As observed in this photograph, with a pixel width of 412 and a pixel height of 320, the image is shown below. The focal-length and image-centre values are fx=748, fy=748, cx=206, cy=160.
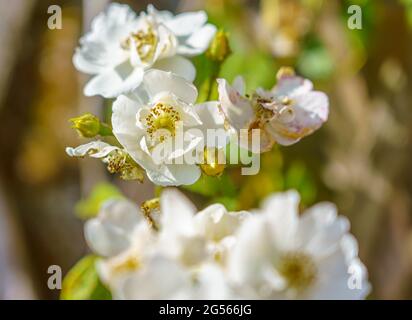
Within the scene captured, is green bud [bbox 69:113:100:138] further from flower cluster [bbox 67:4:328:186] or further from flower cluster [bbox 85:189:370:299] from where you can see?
flower cluster [bbox 85:189:370:299]

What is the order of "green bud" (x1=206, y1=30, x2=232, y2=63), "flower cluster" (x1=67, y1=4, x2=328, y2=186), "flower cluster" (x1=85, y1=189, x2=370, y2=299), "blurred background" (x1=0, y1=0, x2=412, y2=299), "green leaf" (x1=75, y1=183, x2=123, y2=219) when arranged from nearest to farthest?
"flower cluster" (x1=85, y1=189, x2=370, y2=299)
"flower cluster" (x1=67, y1=4, x2=328, y2=186)
"green bud" (x1=206, y1=30, x2=232, y2=63)
"green leaf" (x1=75, y1=183, x2=123, y2=219)
"blurred background" (x1=0, y1=0, x2=412, y2=299)

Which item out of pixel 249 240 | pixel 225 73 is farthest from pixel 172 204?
pixel 225 73

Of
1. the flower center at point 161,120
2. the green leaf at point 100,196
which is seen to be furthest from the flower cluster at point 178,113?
the green leaf at point 100,196

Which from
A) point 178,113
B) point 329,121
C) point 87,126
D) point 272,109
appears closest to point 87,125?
point 87,126

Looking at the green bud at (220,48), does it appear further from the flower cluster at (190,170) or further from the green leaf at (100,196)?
the green leaf at (100,196)

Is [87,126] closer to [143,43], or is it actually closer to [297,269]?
[143,43]

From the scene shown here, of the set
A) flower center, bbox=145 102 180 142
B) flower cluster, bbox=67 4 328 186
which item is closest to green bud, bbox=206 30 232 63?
flower cluster, bbox=67 4 328 186

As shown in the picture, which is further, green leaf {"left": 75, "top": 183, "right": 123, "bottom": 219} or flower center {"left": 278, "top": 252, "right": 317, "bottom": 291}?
green leaf {"left": 75, "top": 183, "right": 123, "bottom": 219}
